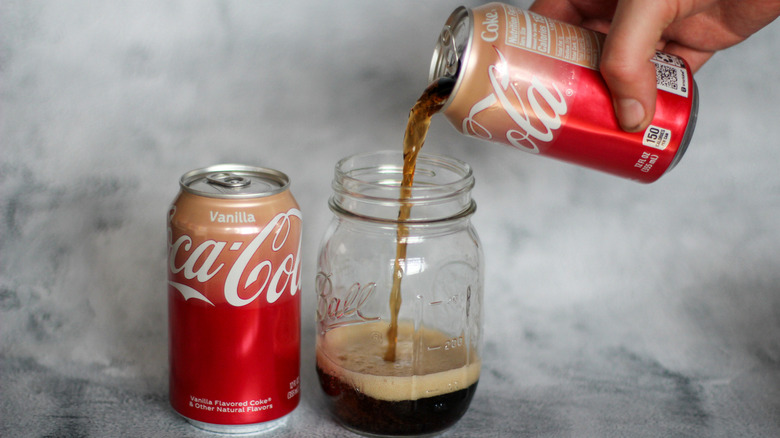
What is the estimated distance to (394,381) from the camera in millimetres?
1064

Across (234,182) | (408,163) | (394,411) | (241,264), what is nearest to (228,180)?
(234,182)

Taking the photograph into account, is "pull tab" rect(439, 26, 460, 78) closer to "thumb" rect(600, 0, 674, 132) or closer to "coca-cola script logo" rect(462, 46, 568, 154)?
Result: "coca-cola script logo" rect(462, 46, 568, 154)

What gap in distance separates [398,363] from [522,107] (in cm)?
35

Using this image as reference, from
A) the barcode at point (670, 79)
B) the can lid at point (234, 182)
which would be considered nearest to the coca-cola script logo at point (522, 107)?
the barcode at point (670, 79)

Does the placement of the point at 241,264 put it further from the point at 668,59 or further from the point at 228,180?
the point at 668,59

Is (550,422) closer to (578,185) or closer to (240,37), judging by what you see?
(578,185)

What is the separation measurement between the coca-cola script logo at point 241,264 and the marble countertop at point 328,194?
251mm

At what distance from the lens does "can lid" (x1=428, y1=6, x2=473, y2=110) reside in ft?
3.20

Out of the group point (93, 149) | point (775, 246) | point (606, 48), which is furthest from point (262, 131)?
point (775, 246)

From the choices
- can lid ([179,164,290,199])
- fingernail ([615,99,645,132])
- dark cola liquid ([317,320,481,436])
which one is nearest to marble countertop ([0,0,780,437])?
dark cola liquid ([317,320,481,436])

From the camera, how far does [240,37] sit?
1.32 m

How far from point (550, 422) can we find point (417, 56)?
1.86 feet

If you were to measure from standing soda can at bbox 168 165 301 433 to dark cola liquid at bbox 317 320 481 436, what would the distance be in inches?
2.4

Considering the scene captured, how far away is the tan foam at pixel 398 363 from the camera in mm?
1068
